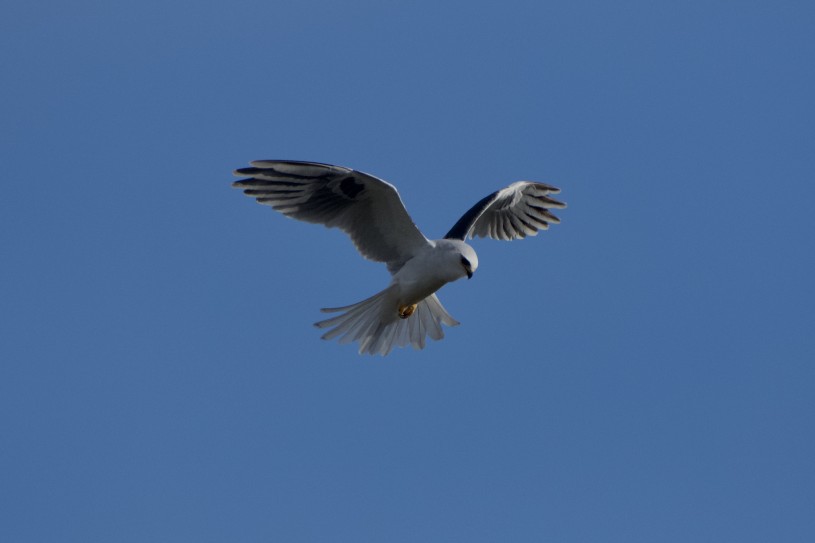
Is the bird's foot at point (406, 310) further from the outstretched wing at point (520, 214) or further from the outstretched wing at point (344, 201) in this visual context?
the outstretched wing at point (520, 214)

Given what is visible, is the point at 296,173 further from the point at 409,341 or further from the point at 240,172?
the point at 409,341

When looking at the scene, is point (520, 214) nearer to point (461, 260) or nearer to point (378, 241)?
point (378, 241)

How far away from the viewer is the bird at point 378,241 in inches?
380

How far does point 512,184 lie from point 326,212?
2136mm

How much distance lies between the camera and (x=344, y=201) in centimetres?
996

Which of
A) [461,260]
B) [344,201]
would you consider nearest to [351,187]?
[344,201]

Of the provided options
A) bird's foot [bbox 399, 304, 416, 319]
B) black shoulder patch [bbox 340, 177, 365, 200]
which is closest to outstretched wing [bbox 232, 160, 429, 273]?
black shoulder patch [bbox 340, 177, 365, 200]

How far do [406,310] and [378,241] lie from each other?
26.2 inches

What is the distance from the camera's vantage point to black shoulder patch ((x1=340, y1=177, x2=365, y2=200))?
9.69 metres

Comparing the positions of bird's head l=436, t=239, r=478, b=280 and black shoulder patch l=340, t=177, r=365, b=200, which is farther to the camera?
black shoulder patch l=340, t=177, r=365, b=200

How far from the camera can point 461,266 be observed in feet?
31.3

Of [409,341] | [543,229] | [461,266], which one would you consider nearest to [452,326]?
[409,341]

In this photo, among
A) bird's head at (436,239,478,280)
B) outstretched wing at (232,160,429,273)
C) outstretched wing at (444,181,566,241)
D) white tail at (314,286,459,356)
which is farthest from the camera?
outstretched wing at (444,181,566,241)

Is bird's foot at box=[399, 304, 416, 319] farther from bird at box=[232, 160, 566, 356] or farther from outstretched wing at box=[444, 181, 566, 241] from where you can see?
outstretched wing at box=[444, 181, 566, 241]
